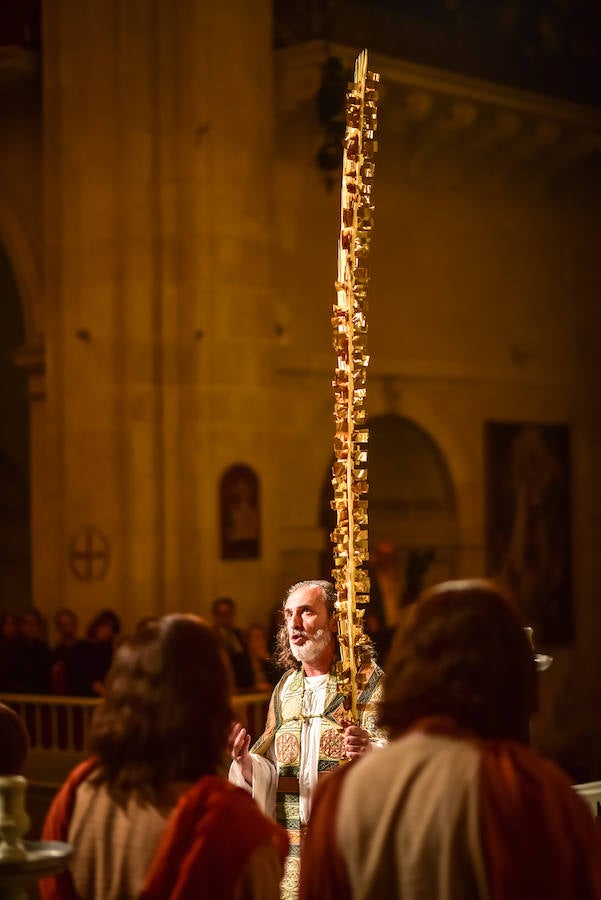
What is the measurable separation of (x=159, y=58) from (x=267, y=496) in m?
4.24

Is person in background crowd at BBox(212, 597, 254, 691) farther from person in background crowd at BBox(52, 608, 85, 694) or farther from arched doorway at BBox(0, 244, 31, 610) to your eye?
arched doorway at BBox(0, 244, 31, 610)

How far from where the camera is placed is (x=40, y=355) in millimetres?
17609

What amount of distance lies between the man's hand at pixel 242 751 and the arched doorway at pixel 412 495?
13.8 m

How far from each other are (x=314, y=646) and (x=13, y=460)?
1670 centimetres

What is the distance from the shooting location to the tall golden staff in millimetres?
4555

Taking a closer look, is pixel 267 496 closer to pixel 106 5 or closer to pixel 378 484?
pixel 378 484

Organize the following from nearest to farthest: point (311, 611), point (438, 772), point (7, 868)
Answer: point (438, 772) < point (7, 868) < point (311, 611)

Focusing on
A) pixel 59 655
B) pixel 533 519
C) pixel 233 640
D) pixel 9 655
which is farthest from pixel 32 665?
pixel 533 519

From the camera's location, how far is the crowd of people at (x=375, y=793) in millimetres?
3146

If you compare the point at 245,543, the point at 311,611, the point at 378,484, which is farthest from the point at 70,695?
the point at 311,611

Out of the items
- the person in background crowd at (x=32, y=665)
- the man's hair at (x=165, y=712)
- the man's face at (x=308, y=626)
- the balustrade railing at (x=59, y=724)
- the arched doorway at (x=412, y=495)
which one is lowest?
the balustrade railing at (x=59, y=724)

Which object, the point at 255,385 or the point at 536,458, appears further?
the point at 536,458

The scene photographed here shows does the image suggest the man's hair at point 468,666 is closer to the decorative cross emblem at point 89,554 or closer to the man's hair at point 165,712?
the man's hair at point 165,712

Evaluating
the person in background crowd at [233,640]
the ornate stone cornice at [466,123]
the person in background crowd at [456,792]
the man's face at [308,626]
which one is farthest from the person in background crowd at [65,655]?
the person in background crowd at [456,792]
